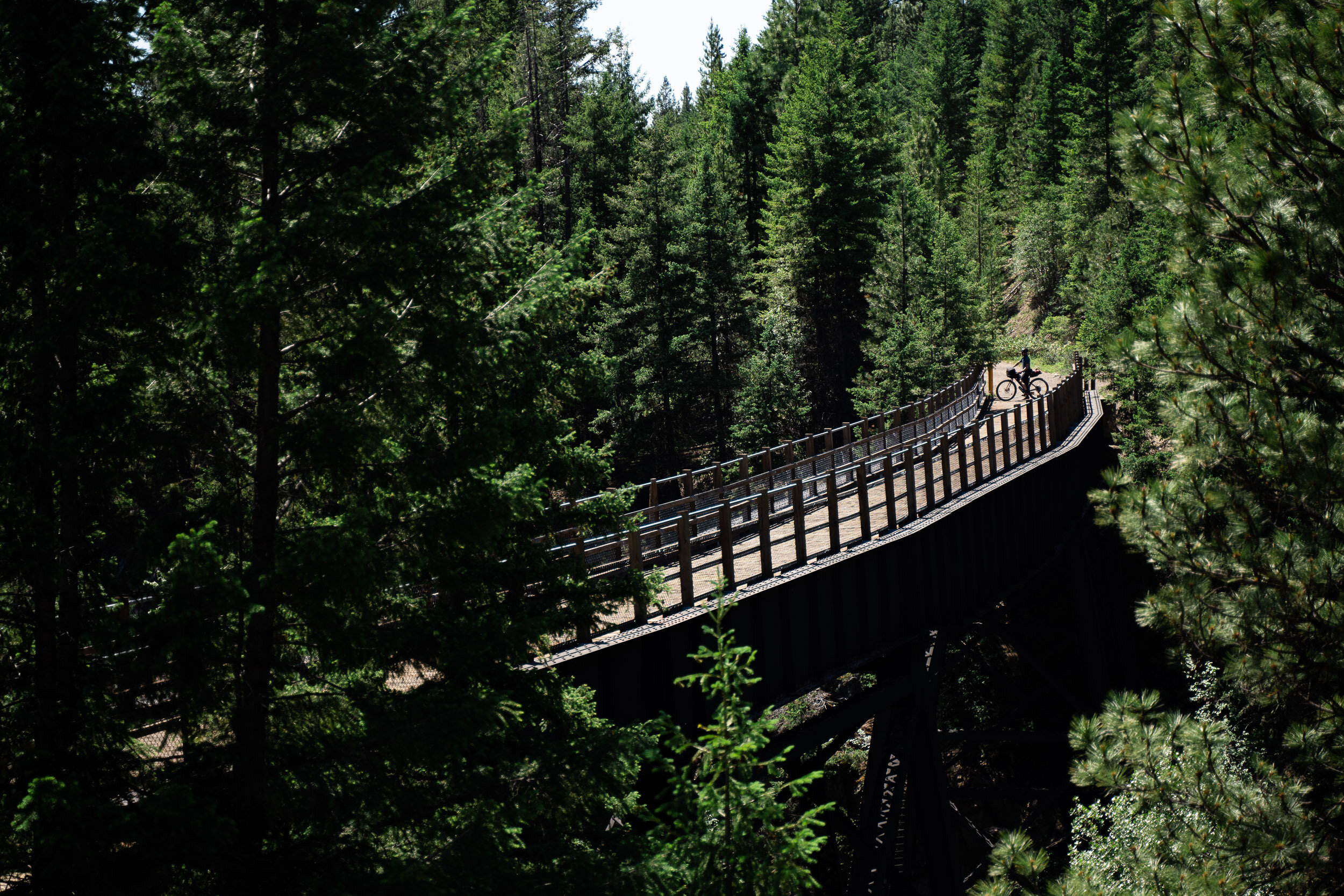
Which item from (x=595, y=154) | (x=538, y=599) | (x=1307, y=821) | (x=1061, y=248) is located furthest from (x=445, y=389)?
(x=1061, y=248)

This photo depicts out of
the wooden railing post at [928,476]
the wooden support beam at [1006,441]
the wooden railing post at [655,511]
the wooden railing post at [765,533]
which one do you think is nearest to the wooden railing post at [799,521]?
the wooden railing post at [765,533]

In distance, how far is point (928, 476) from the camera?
14.7 meters

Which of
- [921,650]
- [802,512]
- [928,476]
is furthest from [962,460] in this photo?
[802,512]

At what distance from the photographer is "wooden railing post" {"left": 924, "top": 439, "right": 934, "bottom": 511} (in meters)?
14.6

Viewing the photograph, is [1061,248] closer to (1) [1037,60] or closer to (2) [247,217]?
(1) [1037,60]

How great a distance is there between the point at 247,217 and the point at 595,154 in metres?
37.6

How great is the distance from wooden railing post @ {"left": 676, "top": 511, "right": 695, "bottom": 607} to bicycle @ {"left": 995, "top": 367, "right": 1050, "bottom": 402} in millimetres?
17751

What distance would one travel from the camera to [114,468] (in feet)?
19.6

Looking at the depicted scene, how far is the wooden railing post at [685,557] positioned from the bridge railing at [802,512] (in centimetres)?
1

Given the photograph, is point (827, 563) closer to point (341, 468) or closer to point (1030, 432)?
point (341, 468)

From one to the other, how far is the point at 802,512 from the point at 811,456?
21.9 ft

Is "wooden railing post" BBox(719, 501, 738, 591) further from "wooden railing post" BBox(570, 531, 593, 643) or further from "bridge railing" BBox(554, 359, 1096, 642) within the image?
"wooden railing post" BBox(570, 531, 593, 643)

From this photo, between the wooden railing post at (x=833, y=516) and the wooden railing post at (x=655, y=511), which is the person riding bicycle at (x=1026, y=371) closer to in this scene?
the wooden railing post at (x=655, y=511)

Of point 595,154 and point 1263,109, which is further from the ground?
point 595,154
